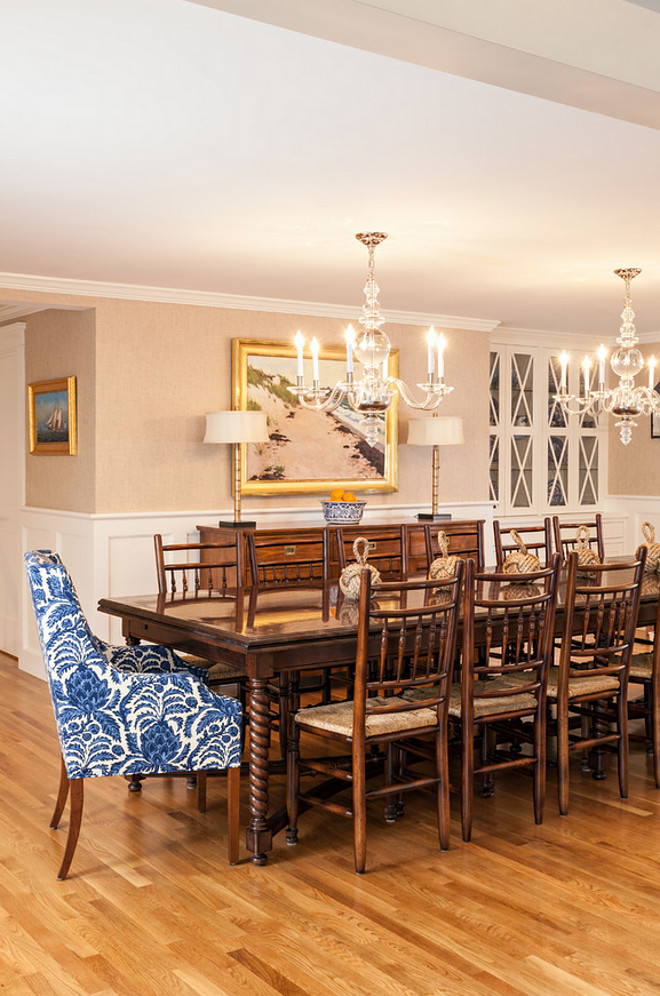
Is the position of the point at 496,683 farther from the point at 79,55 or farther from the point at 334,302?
the point at 334,302

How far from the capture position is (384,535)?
255 inches

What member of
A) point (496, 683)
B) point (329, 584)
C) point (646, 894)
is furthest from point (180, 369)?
point (646, 894)

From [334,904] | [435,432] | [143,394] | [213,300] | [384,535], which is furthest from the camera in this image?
[435,432]

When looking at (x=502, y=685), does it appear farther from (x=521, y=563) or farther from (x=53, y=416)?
(x=53, y=416)

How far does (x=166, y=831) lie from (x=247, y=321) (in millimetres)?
3701

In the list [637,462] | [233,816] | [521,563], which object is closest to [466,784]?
[233,816]

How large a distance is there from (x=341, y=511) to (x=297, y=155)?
329cm

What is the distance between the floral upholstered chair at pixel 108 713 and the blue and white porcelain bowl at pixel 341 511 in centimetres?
319

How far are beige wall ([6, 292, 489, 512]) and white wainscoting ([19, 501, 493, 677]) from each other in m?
0.07

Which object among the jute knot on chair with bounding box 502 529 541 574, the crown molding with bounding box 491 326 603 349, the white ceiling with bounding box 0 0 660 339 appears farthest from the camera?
the crown molding with bounding box 491 326 603 349

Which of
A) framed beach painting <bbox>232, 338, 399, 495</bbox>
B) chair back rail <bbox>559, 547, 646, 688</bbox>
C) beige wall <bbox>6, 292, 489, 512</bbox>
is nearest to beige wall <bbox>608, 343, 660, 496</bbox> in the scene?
framed beach painting <bbox>232, 338, 399, 495</bbox>

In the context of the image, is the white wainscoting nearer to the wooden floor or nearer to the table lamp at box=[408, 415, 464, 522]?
the table lamp at box=[408, 415, 464, 522]

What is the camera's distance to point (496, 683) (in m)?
4.14

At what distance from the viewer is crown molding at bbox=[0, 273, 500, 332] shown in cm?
578
